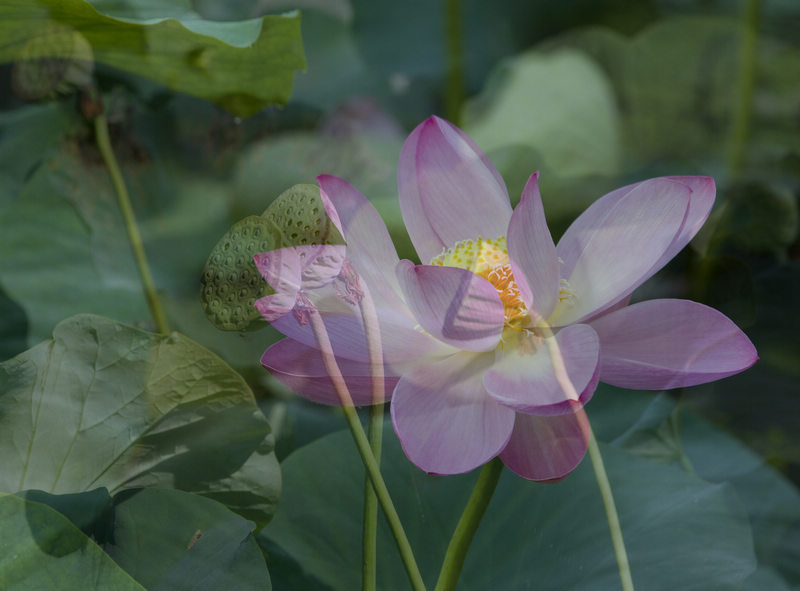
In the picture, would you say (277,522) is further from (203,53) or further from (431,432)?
(203,53)

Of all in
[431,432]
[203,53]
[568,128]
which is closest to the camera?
[431,432]

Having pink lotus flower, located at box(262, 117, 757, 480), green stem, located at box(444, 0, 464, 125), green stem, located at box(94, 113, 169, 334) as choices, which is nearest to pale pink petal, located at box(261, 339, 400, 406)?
pink lotus flower, located at box(262, 117, 757, 480)

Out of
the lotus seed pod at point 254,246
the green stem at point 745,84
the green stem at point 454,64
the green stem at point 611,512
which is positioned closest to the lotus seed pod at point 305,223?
the lotus seed pod at point 254,246

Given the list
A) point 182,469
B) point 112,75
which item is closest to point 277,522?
point 182,469

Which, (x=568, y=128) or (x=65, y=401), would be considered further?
(x=568, y=128)

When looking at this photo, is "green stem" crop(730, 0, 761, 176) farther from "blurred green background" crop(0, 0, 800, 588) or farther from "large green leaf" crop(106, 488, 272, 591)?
"large green leaf" crop(106, 488, 272, 591)

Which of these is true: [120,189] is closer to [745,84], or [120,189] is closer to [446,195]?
[446,195]

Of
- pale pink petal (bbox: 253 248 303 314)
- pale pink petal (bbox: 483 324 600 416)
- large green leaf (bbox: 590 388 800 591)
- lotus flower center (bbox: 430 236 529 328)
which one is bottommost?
large green leaf (bbox: 590 388 800 591)

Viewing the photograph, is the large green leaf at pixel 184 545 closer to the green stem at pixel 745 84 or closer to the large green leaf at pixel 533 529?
the large green leaf at pixel 533 529

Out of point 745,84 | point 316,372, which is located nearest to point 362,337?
point 316,372
